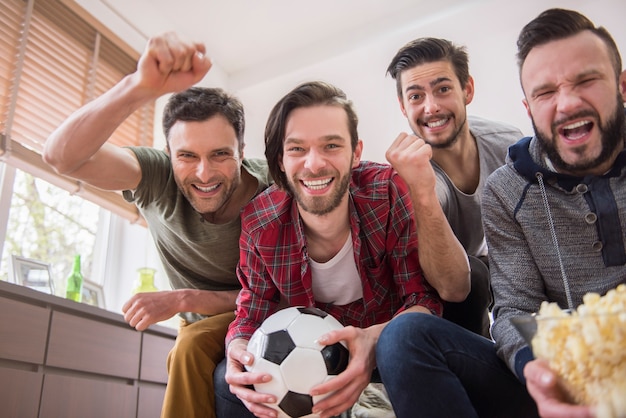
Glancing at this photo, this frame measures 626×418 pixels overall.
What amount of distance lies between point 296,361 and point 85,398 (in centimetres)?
122

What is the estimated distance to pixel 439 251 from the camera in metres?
1.38

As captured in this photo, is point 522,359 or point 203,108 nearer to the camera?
point 522,359

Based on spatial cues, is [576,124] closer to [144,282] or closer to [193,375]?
[193,375]

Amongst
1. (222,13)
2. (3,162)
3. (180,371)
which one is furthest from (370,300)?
(222,13)

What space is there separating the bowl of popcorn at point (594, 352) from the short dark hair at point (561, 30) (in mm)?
729

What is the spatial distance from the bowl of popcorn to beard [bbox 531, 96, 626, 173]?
0.52m

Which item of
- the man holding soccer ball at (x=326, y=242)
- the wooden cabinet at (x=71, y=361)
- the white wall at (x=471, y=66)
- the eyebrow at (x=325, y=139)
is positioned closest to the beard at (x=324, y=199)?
the man holding soccer ball at (x=326, y=242)

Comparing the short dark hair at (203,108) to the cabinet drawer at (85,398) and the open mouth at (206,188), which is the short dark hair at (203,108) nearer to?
the open mouth at (206,188)

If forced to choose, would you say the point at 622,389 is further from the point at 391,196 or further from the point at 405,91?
the point at 405,91

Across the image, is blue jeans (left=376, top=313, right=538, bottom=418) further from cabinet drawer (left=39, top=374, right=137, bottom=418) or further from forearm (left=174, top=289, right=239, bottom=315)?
cabinet drawer (left=39, top=374, right=137, bottom=418)

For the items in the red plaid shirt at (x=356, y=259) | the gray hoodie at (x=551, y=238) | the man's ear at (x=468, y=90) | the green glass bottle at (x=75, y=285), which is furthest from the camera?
the green glass bottle at (x=75, y=285)

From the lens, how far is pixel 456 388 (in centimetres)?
105

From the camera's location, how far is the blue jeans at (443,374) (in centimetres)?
105

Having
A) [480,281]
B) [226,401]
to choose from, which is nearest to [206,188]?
[226,401]
